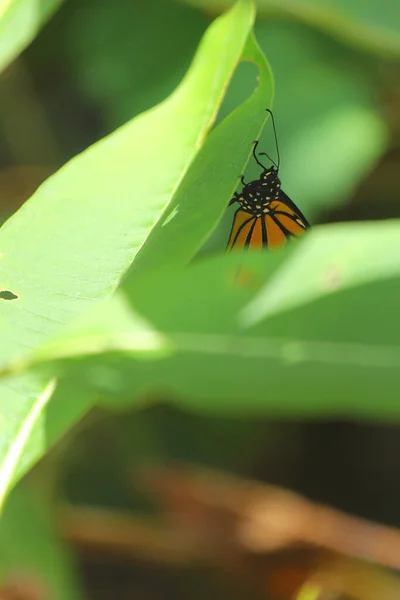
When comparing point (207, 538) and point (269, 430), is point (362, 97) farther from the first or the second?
point (207, 538)

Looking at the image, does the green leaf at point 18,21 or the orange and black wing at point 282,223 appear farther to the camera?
the orange and black wing at point 282,223

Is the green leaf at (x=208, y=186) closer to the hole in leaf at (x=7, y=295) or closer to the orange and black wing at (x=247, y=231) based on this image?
the hole in leaf at (x=7, y=295)

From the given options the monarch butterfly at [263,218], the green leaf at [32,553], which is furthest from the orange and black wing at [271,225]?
the green leaf at [32,553]

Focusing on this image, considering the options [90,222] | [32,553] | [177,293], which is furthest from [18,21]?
[32,553]

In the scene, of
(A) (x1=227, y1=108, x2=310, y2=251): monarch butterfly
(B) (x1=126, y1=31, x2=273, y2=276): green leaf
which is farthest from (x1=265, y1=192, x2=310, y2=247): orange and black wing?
(B) (x1=126, y1=31, x2=273, y2=276): green leaf

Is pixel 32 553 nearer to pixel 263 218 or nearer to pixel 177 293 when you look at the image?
pixel 263 218

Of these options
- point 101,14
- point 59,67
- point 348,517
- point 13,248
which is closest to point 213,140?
point 13,248

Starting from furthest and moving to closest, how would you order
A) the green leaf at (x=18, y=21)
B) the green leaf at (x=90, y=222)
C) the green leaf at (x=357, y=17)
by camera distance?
the green leaf at (x=357, y=17)
the green leaf at (x=18, y=21)
the green leaf at (x=90, y=222)
